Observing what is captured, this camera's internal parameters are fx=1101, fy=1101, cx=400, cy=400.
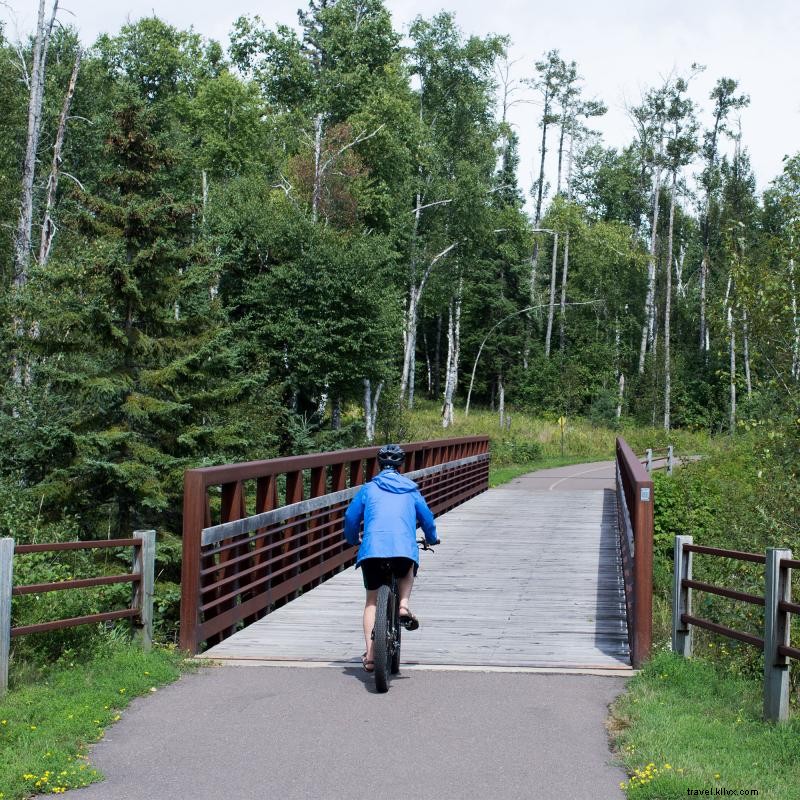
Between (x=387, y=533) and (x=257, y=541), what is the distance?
2865 mm

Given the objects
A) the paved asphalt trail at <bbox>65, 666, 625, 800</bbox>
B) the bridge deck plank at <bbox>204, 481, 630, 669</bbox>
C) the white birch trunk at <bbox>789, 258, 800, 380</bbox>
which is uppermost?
the white birch trunk at <bbox>789, 258, 800, 380</bbox>

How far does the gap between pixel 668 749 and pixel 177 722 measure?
2.63 m

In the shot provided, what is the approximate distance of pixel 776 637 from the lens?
628cm

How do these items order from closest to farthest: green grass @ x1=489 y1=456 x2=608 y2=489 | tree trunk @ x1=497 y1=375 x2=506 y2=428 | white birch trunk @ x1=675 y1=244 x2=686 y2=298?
green grass @ x1=489 y1=456 x2=608 y2=489, tree trunk @ x1=497 y1=375 x2=506 y2=428, white birch trunk @ x1=675 y1=244 x2=686 y2=298

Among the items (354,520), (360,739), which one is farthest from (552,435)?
(360,739)

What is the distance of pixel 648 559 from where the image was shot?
786 centimetres

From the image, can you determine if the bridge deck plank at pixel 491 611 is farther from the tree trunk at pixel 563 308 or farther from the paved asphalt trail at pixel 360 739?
the tree trunk at pixel 563 308

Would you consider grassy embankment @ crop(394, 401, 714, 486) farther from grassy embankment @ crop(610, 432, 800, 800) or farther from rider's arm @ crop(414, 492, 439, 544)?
rider's arm @ crop(414, 492, 439, 544)

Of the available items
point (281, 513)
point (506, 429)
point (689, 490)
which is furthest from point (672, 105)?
point (281, 513)

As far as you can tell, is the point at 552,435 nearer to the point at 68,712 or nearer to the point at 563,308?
the point at 563,308

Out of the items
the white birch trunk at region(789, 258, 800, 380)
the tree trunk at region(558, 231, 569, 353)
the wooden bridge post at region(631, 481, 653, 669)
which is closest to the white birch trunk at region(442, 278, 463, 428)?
the tree trunk at region(558, 231, 569, 353)

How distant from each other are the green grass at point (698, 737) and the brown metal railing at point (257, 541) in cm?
316

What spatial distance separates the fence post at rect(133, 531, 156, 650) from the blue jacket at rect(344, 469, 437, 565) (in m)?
1.37

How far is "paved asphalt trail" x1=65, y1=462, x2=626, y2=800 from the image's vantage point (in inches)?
195
